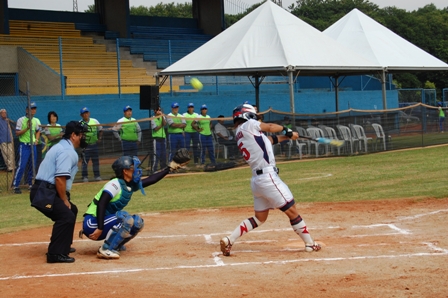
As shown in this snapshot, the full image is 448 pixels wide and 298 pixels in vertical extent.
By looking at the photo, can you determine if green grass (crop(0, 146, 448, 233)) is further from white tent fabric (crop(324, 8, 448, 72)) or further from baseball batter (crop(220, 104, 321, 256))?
white tent fabric (crop(324, 8, 448, 72))

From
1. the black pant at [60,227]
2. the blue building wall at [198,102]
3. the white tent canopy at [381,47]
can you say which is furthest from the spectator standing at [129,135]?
the white tent canopy at [381,47]

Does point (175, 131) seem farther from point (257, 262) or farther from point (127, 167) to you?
point (257, 262)

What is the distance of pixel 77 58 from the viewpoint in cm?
2869

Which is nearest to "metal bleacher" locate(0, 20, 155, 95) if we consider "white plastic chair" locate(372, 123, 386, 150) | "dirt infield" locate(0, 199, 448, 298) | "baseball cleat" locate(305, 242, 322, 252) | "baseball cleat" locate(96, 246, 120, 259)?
"white plastic chair" locate(372, 123, 386, 150)

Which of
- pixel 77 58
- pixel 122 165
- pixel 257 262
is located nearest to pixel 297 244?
pixel 257 262

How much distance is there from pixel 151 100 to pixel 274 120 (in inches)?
197

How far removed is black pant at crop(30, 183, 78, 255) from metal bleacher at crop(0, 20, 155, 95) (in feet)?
61.0

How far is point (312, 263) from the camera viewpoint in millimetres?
7668

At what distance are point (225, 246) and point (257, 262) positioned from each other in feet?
1.72

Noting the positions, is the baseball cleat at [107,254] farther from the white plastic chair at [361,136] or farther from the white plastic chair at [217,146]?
the white plastic chair at [361,136]

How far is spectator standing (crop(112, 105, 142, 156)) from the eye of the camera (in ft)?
59.4

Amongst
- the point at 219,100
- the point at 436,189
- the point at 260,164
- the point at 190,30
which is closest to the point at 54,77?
the point at 219,100

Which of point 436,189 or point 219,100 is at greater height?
point 219,100

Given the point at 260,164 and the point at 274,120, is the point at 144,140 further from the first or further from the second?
the point at 260,164
